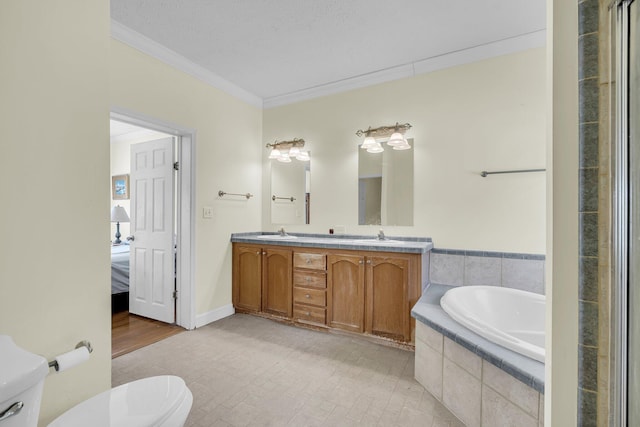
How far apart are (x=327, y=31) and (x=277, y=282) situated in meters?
2.32

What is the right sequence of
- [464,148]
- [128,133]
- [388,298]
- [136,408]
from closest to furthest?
[136,408]
[388,298]
[464,148]
[128,133]

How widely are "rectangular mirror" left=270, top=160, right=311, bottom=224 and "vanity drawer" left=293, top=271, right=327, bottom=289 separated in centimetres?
74

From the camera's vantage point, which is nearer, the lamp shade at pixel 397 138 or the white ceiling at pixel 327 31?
the white ceiling at pixel 327 31

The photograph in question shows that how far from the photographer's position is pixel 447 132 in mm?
2648

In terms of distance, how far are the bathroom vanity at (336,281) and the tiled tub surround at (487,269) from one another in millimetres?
162

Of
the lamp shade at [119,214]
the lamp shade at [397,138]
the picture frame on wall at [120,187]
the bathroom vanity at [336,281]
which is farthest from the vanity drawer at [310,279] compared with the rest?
the picture frame on wall at [120,187]

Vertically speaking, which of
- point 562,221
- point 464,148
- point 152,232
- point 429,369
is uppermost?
point 464,148

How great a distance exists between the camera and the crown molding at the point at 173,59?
7.35 feet

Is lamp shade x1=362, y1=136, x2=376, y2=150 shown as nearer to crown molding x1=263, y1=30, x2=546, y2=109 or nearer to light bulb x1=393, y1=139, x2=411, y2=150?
light bulb x1=393, y1=139, x2=411, y2=150

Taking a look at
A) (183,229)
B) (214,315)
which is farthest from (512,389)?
(183,229)

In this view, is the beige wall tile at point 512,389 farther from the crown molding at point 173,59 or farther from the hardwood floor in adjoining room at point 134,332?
the crown molding at point 173,59

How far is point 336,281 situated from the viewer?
2658 millimetres

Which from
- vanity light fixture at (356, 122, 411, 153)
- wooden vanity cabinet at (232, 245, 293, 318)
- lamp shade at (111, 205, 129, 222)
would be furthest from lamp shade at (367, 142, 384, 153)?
lamp shade at (111, 205, 129, 222)

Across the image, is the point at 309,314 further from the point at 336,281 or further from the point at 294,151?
the point at 294,151
